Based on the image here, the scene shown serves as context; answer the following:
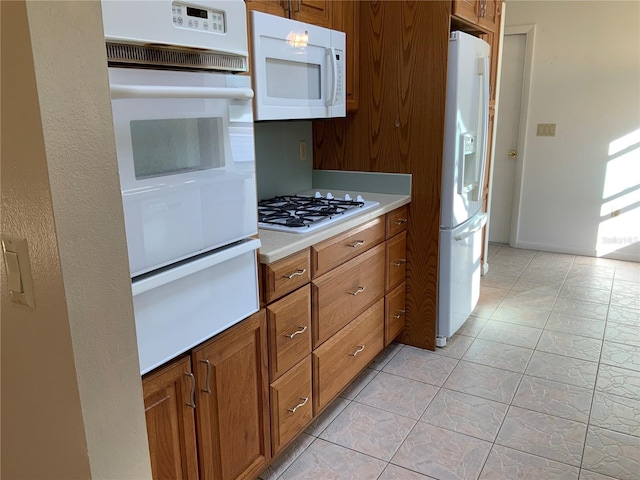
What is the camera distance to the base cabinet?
4.53 ft

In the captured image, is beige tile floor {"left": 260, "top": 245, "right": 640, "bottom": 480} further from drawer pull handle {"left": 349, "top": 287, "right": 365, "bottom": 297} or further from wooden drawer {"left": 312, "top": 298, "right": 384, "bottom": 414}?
drawer pull handle {"left": 349, "top": 287, "right": 365, "bottom": 297}

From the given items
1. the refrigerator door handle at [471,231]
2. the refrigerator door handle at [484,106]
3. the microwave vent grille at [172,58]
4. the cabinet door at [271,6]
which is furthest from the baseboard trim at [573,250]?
the microwave vent grille at [172,58]

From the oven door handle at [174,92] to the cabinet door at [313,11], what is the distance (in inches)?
32.2

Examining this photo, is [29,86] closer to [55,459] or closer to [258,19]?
[55,459]

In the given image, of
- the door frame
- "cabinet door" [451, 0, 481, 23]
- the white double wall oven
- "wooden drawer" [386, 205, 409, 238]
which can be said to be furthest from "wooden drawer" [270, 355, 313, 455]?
the door frame

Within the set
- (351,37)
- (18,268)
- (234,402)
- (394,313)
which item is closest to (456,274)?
(394,313)

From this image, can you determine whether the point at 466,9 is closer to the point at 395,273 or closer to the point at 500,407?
the point at 395,273

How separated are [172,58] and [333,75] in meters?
1.19

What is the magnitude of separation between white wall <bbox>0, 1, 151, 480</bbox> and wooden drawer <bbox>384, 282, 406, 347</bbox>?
6.14ft

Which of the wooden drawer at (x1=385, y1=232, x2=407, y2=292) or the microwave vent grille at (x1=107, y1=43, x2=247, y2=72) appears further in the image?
the wooden drawer at (x1=385, y1=232, x2=407, y2=292)

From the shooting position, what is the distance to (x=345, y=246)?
2186 millimetres

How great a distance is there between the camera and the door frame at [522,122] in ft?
14.7

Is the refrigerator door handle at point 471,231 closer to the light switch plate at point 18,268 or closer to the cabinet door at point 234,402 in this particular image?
the cabinet door at point 234,402

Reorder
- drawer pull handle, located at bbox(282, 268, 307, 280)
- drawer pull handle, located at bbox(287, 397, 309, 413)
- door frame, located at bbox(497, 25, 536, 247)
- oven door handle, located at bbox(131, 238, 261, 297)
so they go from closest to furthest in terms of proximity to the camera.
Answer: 1. oven door handle, located at bbox(131, 238, 261, 297)
2. drawer pull handle, located at bbox(282, 268, 307, 280)
3. drawer pull handle, located at bbox(287, 397, 309, 413)
4. door frame, located at bbox(497, 25, 536, 247)
